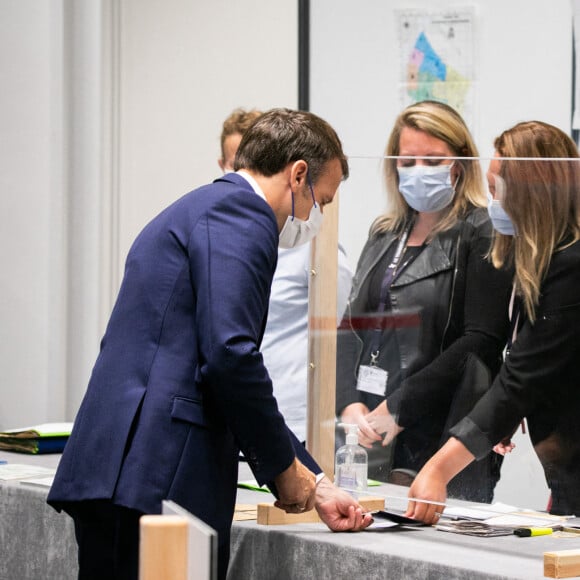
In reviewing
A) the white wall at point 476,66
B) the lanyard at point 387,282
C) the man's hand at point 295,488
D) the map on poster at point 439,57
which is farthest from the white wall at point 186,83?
the man's hand at point 295,488

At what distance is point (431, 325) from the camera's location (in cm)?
201

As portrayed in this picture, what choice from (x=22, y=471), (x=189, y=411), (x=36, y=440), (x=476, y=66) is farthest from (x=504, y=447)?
(x=476, y=66)

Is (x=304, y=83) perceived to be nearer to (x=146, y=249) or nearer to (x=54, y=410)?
(x=54, y=410)

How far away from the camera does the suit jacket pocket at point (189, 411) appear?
1.65 m

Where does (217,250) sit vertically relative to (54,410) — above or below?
above

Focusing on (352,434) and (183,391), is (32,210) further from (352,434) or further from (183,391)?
(183,391)

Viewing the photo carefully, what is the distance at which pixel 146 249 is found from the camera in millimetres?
1726

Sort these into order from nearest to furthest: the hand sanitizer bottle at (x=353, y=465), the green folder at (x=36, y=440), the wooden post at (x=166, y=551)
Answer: the wooden post at (x=166, y=551) < the hand sanitizer bottle at (x=353, y=465) < the green folder at (x=36, y=440)

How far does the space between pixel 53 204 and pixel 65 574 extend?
1.90m

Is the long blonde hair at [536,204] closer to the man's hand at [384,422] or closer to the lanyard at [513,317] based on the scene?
the lanyard at [513,317]

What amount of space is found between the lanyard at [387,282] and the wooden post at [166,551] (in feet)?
4.19

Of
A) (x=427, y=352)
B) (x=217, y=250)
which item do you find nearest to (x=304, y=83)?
(x=427, y=352)

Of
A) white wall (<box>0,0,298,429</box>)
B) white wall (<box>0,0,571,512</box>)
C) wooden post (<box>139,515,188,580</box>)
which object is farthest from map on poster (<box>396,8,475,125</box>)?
wooden post (<box>139,515,188,580</box>)

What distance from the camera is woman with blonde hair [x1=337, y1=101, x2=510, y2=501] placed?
6.39 ft
